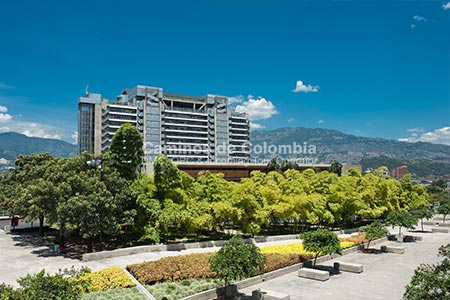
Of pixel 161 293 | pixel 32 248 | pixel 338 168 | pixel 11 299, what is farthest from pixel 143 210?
pixel 338 168

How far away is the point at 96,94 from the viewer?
398 feet

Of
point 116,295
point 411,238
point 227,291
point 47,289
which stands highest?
point 47,289

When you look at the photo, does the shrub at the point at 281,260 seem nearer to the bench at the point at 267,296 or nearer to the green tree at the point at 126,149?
the bench at the point at 267,296

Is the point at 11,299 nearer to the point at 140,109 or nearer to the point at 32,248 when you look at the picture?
the point at 32,248

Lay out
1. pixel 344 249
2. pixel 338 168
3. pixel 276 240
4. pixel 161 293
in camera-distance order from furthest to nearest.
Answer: pixel 338 168, pixel 276 240, pixel 344 249, pixel 161 293

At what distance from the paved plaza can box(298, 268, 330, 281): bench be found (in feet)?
1.13

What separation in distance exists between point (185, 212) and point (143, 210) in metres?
3.15

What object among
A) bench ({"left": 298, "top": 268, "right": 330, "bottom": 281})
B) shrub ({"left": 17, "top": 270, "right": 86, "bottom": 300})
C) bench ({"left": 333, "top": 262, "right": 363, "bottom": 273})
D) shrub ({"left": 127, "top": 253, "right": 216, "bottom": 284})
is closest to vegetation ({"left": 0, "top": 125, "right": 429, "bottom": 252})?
shrub ({"left": 127, "top": 253, "right": 216, "bottom": 284})

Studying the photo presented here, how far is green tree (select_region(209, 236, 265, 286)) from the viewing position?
17312mm

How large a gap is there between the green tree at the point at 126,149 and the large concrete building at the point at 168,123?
78.2 meters

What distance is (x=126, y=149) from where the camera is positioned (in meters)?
30.5

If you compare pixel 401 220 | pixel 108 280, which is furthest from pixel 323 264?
pixel 108 280

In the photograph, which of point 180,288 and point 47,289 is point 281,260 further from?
point 47,289

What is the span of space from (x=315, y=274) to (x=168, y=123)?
103 meters
